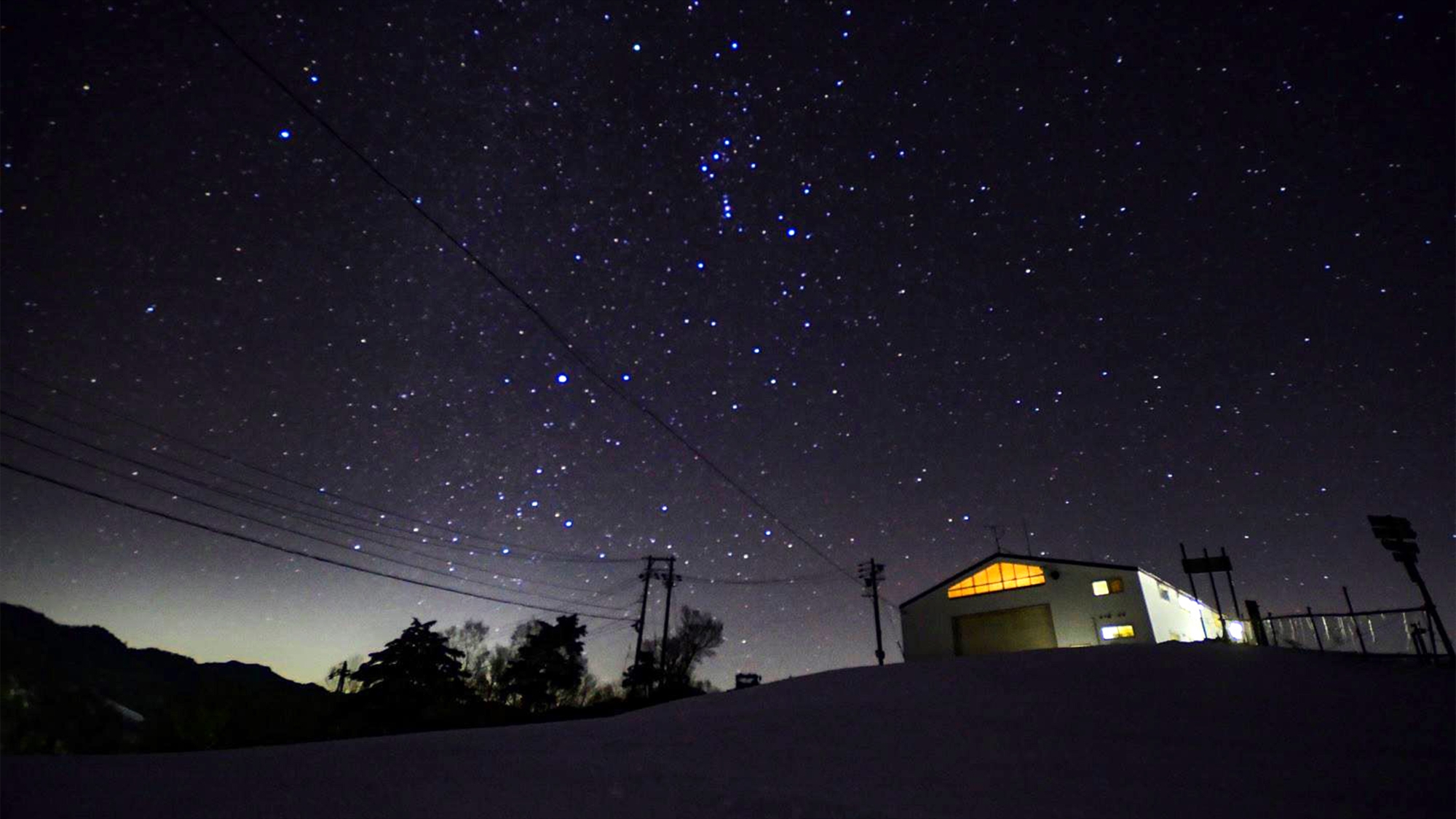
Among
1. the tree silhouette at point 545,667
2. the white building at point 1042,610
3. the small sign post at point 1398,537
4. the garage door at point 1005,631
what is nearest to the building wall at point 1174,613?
the white building at point 1042,610

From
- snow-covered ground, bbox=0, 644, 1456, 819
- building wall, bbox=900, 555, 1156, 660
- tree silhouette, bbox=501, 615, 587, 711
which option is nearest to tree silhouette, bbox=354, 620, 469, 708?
tree silhouette, bbox=501, 615, 587, 711

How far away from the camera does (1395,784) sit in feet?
15.9

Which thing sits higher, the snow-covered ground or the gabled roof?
the gabled roof

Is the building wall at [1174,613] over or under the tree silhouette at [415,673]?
over

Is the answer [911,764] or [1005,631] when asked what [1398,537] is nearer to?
[911,764]

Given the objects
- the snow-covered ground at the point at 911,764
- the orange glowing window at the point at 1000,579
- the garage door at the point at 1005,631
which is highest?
the orange glowing window at the point at 1000,579

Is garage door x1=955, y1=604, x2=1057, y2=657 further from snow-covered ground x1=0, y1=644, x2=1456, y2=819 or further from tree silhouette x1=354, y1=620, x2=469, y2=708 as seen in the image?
tree silhouette x1=354, y1=620, x2=469, y2=708

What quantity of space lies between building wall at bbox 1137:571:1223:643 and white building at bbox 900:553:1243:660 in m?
0.06

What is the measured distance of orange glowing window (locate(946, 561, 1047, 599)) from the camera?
25719 mm

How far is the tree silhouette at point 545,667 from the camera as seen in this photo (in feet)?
118

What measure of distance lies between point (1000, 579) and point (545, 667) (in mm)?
27051

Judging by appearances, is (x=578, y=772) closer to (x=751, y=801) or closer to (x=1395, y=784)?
(x=751, y=801)

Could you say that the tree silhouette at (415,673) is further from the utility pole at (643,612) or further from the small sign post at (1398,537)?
the small sign post at (1398,537)

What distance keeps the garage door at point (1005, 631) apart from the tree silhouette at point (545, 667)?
78.4 feet
